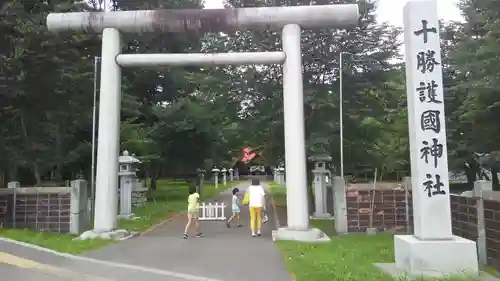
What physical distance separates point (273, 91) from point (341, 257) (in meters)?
10.9

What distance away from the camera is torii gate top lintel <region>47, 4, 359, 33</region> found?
12.5 m

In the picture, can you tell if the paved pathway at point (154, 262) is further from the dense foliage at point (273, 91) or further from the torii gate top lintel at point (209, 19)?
the dense foliage at point (273, 91)

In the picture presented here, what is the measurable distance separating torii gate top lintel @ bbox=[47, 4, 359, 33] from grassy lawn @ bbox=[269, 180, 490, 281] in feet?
18.7

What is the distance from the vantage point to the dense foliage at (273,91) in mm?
15102

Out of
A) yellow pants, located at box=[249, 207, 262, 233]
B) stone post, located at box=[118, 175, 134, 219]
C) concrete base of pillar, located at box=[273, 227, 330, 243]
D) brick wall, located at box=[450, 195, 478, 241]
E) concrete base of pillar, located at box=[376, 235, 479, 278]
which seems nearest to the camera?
concrete base of pillar, located at box=[376, 235, 479, 278]

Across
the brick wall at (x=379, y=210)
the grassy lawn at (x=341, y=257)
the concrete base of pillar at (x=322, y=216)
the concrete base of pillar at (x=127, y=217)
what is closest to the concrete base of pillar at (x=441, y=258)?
the grassy lawn at (x=341, y=257)

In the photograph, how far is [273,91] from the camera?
1934cm

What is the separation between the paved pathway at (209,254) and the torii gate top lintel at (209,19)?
5718 millimetres

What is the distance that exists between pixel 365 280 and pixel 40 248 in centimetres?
672

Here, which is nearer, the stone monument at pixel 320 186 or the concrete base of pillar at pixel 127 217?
the stone monument at pixel 320 186

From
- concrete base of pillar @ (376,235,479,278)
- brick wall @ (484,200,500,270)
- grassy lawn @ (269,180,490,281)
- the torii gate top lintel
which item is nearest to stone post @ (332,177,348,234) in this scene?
grassy lawn @ (269,180,490,281)

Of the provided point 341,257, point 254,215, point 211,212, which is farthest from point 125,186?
point 341,257

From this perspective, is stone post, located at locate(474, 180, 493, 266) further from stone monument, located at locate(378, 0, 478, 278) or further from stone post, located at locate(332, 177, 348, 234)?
stone post, located at locate(332, 177, 348, 234)

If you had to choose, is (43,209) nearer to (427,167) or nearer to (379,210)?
(379,210)
